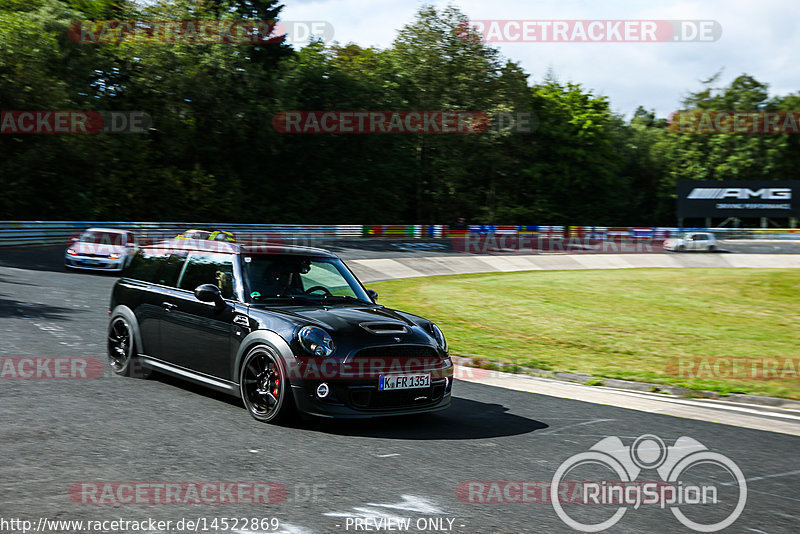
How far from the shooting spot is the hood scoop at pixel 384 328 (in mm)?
6966

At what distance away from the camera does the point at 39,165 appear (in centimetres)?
3672

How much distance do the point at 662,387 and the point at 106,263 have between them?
57.7 ft

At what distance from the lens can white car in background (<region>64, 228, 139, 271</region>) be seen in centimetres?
2273

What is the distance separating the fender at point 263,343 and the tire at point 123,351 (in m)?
1.87

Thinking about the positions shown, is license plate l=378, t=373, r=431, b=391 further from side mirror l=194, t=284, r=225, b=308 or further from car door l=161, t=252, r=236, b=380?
side mirror l=194, t=284, r=225, b=308

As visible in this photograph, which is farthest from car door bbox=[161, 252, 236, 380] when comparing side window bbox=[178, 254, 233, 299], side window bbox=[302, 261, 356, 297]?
side window bbox=[302, 261, 356, 297]

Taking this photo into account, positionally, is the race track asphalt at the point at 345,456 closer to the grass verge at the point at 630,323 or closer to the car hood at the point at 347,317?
the car hood at the point at 347,317

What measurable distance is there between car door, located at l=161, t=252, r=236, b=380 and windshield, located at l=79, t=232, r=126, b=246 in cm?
1647

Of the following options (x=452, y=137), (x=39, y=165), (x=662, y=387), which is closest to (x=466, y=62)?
(x=452, y=137)

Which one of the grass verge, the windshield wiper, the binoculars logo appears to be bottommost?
the grass verge

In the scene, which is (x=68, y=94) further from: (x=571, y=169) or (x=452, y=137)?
(x=571, y=169)

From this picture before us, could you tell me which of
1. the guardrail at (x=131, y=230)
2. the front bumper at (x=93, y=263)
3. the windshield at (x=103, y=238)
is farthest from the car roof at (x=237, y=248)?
the windshield at (x=103, y=238)

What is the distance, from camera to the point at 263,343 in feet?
23.0

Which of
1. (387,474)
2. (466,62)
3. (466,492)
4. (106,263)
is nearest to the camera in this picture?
(466,492)
